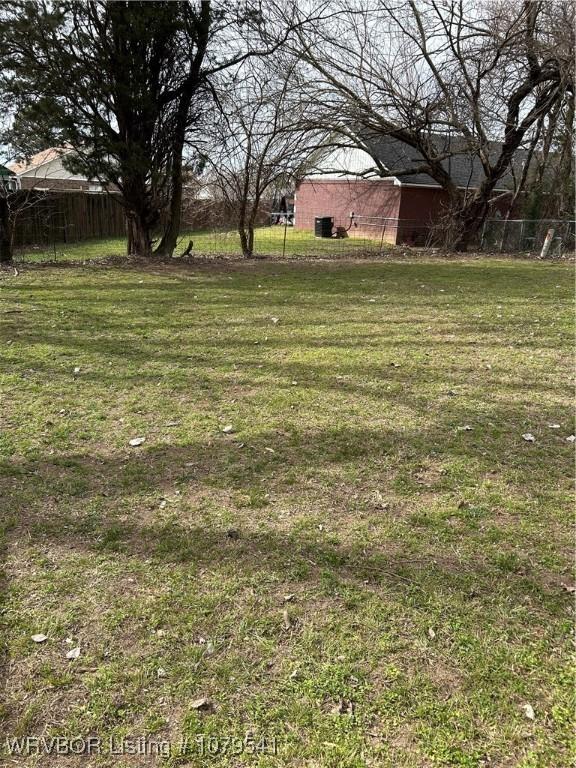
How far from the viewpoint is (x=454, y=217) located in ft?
55.1

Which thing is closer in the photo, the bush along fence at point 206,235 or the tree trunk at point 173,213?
the tree trunk at point 173,213

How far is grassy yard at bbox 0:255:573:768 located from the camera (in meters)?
1.77

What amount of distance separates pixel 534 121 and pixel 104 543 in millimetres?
17794

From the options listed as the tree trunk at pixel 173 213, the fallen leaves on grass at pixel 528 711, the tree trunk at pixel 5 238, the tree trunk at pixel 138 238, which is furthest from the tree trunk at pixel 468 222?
the fallen leaves on grass at pixel 528 711

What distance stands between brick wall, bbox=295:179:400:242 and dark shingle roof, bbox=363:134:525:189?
1.02 m

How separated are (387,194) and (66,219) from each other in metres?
13.1

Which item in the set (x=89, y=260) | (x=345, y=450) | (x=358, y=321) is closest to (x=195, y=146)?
(x=89, y=260)

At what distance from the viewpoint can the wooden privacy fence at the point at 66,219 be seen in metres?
15.8

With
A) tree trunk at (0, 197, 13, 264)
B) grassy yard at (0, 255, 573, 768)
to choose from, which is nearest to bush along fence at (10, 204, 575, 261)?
tree trunk at (0, 197, 13, 264)

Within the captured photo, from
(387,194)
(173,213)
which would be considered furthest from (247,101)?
(387,194)

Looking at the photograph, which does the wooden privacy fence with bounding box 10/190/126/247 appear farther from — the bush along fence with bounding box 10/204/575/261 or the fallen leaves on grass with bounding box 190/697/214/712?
the fallen leaves on grass with bounding box 190/697/214/712

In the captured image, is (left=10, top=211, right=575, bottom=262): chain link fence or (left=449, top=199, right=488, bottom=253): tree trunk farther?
(left=449, top=199, right=488, bottom=253): tree trunk

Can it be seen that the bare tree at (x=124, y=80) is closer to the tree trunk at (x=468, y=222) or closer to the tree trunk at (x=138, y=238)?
the tree trunk at (x=138, y=238)

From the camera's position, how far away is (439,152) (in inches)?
656
